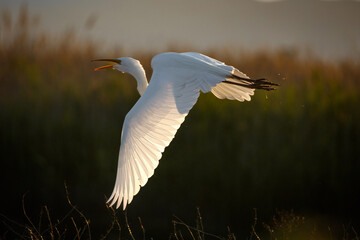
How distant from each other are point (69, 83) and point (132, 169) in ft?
11.1

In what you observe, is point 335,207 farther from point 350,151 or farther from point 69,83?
point 69,83

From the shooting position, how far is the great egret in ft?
8.77

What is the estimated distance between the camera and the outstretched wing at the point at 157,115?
2.67m

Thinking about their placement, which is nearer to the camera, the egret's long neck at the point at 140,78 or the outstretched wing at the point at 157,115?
the outstretched wing at the point at 157,115

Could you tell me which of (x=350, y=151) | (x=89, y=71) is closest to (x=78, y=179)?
(x=89, y=71)

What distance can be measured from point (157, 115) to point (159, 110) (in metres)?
0.03

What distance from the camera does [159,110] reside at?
2848mm

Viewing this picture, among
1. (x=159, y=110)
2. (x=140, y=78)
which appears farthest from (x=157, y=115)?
(x=140, y=78)

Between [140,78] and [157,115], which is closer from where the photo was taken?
[157,115]

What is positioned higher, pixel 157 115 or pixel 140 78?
pixel 140 78

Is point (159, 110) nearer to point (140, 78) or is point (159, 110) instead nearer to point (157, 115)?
point (157, 115)

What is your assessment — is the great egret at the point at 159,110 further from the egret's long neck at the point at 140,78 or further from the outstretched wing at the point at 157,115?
the egret's long neck at the point at 140,78

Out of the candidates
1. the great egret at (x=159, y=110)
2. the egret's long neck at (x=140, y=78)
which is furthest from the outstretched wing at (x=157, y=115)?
the egret's long neck at (x=140, y=78)

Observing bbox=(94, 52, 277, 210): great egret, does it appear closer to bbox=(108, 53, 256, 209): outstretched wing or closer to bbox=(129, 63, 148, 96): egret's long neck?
bbox=(108, 53, 256, 209): outstretched wing
